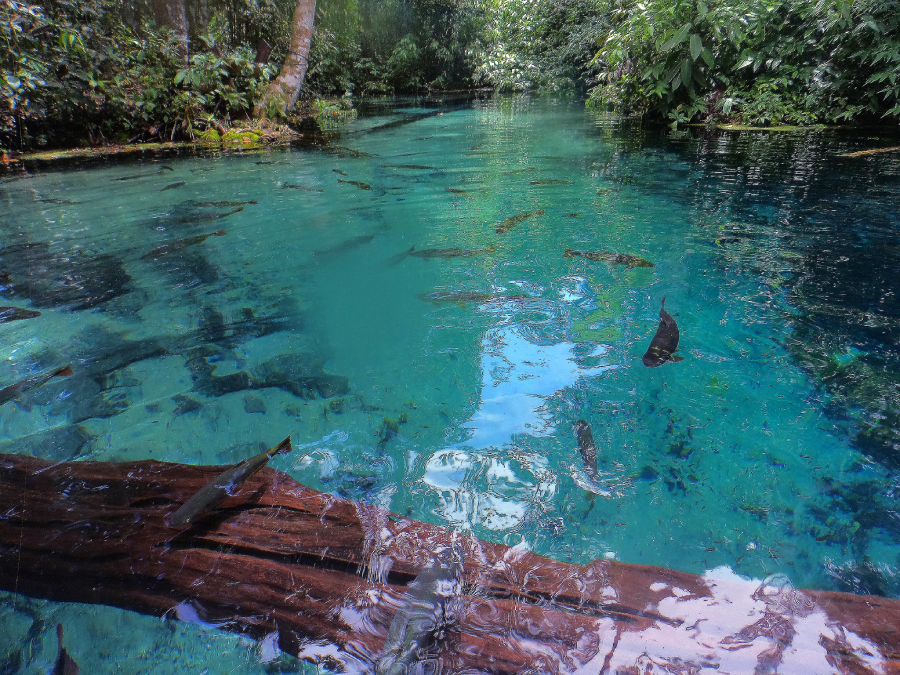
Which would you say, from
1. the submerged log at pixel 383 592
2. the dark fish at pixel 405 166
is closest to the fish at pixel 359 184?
the dark fish at pixel 405 166

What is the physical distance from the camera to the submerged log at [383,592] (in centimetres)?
140

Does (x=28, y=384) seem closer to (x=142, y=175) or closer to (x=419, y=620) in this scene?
(x=419, y=620)

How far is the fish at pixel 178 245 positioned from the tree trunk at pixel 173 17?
9.76 m

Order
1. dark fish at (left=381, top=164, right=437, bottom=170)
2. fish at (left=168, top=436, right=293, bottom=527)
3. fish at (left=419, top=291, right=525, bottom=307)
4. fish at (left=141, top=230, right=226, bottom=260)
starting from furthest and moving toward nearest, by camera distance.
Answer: dark fish at (left=381, top=164, right=437, bottom=170), fish at (left=141, top=230, right=226, bottom=260), fish at (left=419, top=291, right=525, bottom=307), fish at (left=168, top=436, right=293, bottom=527)

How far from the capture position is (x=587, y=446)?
90.7 inches

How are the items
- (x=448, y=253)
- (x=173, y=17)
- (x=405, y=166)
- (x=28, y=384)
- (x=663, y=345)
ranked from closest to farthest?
(x=28, y=384), (x=663, y=345), (x=448, y=253), (x=405, y=166), (x=173, y=17)

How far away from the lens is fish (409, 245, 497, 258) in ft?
15.1

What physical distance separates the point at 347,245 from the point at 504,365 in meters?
2.75

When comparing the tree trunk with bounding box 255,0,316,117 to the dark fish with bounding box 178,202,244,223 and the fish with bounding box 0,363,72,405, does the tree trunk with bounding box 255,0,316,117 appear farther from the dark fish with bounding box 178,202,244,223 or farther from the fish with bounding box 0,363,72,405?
the fish with bounding box 0,363,72,405

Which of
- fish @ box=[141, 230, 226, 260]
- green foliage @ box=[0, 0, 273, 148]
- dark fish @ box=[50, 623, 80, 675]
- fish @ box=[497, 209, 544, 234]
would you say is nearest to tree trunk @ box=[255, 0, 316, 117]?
green foliage @ box=[0, 0, 273, 148]

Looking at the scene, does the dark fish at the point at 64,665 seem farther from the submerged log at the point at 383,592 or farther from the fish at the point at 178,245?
the fish at the point at 178,245

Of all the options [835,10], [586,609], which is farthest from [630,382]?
[835,10]

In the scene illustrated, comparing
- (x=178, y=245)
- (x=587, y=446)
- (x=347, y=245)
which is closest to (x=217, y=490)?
(x=587, y=446)

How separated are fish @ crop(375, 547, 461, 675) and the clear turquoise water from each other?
364mm
